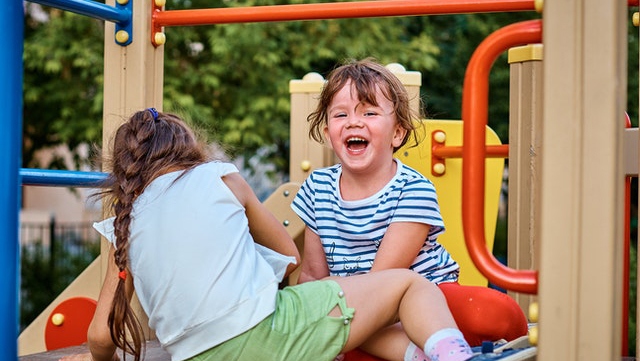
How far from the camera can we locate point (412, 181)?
233 cm

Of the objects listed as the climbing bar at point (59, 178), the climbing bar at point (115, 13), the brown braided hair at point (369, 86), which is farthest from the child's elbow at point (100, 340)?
the climbing bar at point (115, 13)

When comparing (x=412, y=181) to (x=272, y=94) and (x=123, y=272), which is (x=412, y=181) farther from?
(x=272, y=94)

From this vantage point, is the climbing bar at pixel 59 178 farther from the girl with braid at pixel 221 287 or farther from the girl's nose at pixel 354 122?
the girl's nose at pixel 354 122

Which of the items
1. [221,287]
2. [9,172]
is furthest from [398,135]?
[9,172]

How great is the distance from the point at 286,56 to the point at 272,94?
1.40 ft

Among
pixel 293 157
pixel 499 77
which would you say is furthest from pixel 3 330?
pixel 499 77

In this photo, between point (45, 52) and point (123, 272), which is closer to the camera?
point (123, 272)

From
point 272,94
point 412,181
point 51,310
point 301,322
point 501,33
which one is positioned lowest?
point 51,310

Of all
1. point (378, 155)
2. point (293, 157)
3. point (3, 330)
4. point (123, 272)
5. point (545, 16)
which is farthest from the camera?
point (293, 157)

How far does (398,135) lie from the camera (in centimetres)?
241

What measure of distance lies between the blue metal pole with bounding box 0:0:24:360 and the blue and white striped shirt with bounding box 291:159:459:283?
37.8 inches

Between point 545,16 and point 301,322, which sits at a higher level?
point 545,16

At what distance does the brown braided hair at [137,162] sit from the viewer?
6.45 feet

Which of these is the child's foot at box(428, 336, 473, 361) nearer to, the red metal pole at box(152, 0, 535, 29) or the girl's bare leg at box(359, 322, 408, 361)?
the girl's bare leg at box(359, 322, 408, 361)
